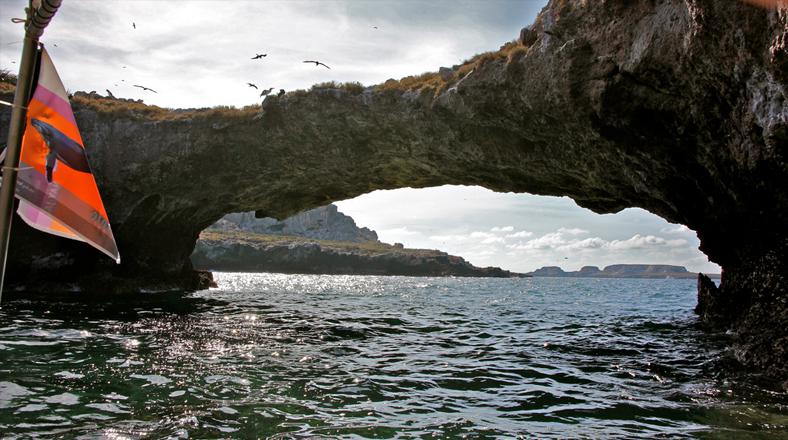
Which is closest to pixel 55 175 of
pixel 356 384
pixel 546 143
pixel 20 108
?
pixel 20 108

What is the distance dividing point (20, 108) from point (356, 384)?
789 cm

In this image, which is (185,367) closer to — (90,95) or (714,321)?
(714,321)

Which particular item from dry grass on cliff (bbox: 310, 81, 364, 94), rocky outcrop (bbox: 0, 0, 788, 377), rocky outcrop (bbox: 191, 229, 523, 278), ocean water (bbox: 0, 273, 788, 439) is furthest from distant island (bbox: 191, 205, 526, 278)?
ocean water (bbox: 0, 273, 788, 439)

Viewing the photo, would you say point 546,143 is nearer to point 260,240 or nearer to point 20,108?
point 20,108

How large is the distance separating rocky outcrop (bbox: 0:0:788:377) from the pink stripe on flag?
38.7 feet

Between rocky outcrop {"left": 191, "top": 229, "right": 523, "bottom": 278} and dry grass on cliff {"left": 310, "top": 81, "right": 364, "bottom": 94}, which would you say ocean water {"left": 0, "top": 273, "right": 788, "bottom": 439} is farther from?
rocky outcrop {"left": 191, "top": 229, "right": 523, "bottom": 278}

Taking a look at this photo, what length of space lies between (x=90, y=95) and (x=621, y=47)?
34584mm

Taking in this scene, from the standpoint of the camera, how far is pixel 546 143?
22.6 meters

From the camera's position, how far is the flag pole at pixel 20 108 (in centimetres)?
391

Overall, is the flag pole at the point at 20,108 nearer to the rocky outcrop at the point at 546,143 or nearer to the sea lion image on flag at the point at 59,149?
the sea lion image on flag at the point at 59,149

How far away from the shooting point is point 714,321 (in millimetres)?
22156

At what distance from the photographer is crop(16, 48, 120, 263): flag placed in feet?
14.0

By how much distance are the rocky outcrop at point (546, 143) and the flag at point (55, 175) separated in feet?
38.7

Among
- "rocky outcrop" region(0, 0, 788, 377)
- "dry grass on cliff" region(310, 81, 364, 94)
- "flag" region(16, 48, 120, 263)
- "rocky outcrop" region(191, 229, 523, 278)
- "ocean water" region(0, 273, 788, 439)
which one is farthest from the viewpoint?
"rocky outcrop" region(191, 229, 523, 278)
